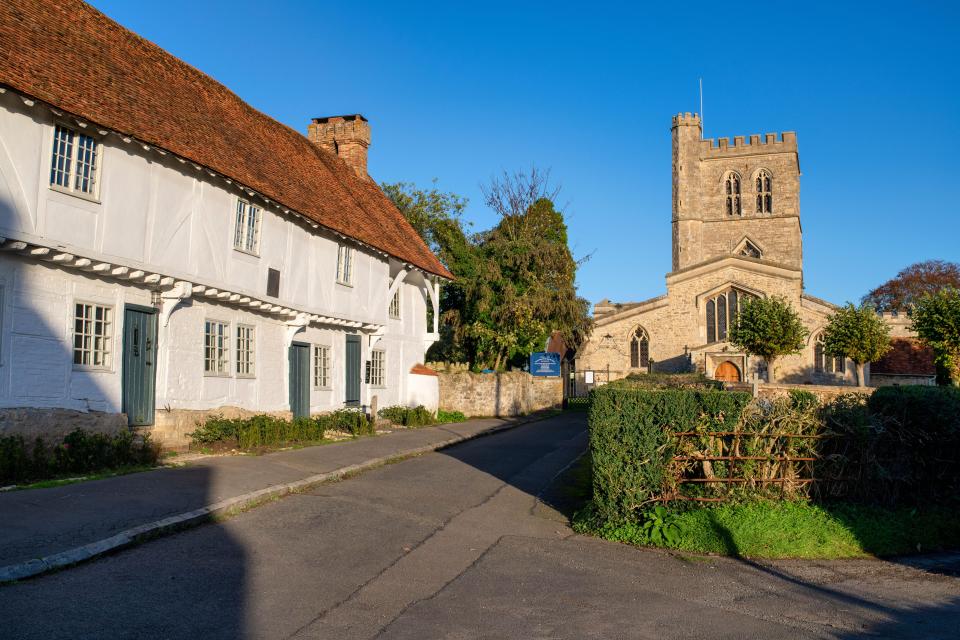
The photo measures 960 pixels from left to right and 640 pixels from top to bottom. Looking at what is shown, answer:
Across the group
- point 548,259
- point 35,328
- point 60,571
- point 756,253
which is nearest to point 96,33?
Result: point 35,328

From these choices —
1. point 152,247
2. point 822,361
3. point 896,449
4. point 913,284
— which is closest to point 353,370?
point 152,247

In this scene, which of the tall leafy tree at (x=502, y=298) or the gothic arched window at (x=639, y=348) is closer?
the tall leafy tree at (x=502, y=298)

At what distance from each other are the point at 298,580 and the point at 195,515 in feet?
7.54

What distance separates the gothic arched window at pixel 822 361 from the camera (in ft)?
149

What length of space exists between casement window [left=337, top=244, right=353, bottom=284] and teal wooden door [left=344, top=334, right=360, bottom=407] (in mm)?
1827

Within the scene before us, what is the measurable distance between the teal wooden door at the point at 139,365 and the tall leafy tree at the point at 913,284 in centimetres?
6437

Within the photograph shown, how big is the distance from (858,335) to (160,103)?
36041 mm

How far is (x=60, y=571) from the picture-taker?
261 inches

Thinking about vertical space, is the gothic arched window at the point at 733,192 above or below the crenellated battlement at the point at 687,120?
below

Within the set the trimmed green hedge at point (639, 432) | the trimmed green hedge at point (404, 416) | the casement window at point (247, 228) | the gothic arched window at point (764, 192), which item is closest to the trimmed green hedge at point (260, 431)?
the casement window at point (247, 228)

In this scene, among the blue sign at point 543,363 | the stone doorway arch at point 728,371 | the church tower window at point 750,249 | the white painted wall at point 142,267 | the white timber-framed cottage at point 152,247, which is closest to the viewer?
the white painted wall at point 142,267

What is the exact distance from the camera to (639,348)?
50.4m

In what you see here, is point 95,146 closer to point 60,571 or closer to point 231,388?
point 231,388

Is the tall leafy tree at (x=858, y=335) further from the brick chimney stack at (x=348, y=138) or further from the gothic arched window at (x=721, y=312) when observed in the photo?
the brick chimney stack at (x=348, y=138)
